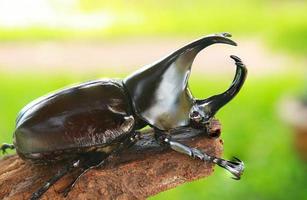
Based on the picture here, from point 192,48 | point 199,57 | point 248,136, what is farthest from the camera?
point 199,57

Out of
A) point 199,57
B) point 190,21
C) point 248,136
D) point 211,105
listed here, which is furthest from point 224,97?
point 190,21

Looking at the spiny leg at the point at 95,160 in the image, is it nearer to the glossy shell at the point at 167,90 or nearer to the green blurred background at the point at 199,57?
the glossy shell at the point at 167,90

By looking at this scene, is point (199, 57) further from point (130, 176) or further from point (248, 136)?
point (130, 176)

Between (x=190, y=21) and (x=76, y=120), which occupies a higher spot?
(x=76, y=120)

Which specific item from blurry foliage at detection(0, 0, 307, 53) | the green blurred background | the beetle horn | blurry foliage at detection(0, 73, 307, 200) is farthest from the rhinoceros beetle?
blurry foliage at detection(0, 0, 307, 53)

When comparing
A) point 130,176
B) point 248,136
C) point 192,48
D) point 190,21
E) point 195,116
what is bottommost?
point 248,136

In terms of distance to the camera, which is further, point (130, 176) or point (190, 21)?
point (190, 21)

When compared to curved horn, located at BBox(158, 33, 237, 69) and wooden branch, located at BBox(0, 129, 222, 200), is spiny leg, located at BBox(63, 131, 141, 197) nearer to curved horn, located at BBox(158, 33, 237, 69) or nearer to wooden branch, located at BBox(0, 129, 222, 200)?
wooden branch, located at BBox(0, 129, 222, 200)

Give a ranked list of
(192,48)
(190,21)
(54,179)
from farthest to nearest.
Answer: (190,21), (192,48), (54,179)

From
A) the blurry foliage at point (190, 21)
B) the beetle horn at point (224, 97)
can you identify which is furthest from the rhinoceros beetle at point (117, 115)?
the blurry foliage at point (190, 21)
